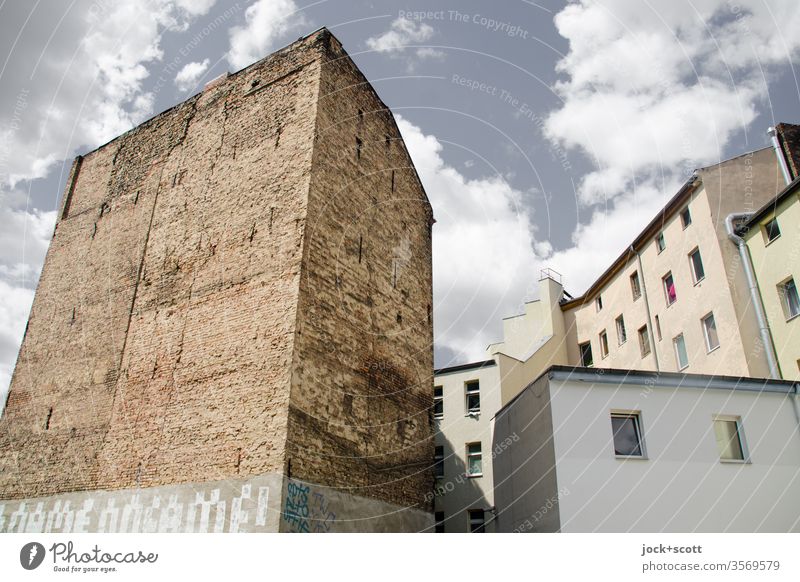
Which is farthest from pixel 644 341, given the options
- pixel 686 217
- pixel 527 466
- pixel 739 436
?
pixel 527 466

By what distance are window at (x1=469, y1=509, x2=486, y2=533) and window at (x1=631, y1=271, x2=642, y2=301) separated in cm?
1136

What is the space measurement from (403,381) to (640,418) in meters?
6.10

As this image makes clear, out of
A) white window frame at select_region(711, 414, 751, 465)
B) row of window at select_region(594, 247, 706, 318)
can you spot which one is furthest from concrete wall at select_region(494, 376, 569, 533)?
row of window at select_region(594, 247, 706, 318)

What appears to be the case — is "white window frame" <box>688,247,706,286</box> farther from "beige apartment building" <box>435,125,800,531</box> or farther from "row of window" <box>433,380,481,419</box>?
"row of window" <box>433,380,481,419</box>

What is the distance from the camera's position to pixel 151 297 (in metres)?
16.3

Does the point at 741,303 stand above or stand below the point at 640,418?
above

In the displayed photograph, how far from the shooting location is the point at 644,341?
25641 millimetres

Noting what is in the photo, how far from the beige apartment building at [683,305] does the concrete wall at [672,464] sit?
167 inches

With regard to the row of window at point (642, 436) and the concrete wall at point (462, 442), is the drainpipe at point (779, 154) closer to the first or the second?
the row of window at point (642, 436)

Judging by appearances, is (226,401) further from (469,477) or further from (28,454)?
(469,477)

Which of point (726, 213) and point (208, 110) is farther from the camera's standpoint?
point (726, 213)

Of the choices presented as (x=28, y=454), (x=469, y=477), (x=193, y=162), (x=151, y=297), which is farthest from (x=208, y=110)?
(x=469, y=477)

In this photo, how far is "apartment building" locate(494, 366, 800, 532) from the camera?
41.9 feet

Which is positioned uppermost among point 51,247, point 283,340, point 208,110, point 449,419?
point 208,110
